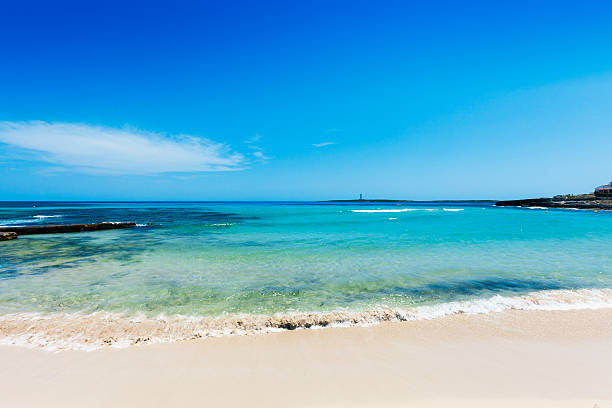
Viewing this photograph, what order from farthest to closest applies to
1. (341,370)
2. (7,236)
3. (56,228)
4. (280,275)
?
(56,228) < (7,236) < (280,275) < (341,370)

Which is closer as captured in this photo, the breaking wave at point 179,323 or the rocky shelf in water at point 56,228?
the breaking wave at point 179,323

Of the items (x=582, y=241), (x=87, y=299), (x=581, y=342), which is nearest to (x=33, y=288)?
(x=87, y=299)

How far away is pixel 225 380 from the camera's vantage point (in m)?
3.68

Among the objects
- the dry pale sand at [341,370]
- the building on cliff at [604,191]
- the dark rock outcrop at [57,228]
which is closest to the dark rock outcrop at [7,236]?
the dark rock outcrop at [57,228]

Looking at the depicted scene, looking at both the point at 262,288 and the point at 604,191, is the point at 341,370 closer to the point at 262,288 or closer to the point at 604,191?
the point at 262,288

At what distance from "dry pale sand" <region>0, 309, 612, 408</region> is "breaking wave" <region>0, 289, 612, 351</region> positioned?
0.27 metres

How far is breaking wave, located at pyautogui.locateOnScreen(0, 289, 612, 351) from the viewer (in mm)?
4801

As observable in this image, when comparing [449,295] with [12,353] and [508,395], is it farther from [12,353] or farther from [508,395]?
[12,353]

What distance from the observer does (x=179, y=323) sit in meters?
5.39

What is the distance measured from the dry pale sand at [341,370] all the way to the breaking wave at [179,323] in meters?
0.27

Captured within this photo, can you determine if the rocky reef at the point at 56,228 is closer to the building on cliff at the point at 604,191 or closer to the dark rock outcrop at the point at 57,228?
the dark rock outcrop at the point at 57,228

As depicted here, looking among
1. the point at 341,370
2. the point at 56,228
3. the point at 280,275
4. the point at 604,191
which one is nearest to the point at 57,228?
the point at 56,228

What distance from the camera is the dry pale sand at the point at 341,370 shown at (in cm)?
332

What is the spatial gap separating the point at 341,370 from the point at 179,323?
3.35 metres
